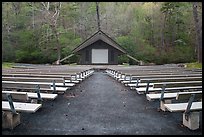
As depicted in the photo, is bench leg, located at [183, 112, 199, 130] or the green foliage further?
the green foliage

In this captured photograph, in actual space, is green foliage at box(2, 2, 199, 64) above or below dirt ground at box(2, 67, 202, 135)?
above

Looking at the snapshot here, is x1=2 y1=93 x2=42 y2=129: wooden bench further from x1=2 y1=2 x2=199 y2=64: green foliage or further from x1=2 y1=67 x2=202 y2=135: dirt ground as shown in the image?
x1=2 y1=2 x2=199 y2=64: green foliage

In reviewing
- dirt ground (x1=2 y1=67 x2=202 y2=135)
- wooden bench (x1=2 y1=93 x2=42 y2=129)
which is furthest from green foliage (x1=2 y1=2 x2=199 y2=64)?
wooden bench (x1=2 y1=93 x2=42 y2=129)

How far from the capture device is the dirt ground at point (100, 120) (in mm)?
4113

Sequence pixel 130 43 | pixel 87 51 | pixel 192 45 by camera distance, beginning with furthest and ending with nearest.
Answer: pixel 192 45, pixel 130 43, pixel 87 51

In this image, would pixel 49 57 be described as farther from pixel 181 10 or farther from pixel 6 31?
pixel 181 10

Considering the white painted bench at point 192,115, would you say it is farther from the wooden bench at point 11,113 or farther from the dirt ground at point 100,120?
the wooden bench at point 11,113

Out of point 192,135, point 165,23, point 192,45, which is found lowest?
point 192,135

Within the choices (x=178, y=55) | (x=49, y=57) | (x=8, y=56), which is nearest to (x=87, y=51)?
(x=49, y=57)

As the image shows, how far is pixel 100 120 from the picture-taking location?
15.6ft

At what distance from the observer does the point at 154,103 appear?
6.48 m

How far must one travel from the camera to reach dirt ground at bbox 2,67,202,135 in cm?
411

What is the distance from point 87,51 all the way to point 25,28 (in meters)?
11.7

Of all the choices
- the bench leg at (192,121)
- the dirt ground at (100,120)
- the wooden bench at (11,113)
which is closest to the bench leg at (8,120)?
the wooden bench at (11,113)
